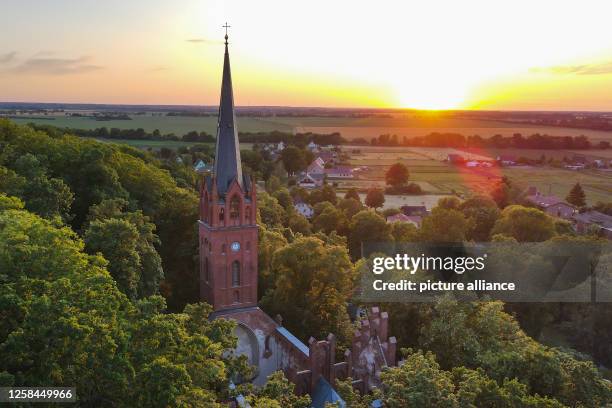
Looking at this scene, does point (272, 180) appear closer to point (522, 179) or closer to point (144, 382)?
point (522, 179)

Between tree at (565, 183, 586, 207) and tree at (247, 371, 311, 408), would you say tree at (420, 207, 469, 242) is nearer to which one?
tree at (247, 371, 311, 408)

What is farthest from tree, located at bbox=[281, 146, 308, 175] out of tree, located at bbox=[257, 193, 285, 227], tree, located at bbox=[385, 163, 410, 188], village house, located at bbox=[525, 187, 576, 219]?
tree, located at bbox=[257, 193, 285, 227]

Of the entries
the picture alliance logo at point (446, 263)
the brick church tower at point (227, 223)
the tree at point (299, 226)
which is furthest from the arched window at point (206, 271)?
the tree at point (299, 226)

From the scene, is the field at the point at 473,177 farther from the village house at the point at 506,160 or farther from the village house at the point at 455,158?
the village house at the point at 506,160

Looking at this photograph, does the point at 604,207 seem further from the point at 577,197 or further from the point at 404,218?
the point at 404,218

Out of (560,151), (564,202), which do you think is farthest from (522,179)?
(560,151)

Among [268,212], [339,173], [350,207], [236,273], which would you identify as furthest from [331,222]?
[339,173]
